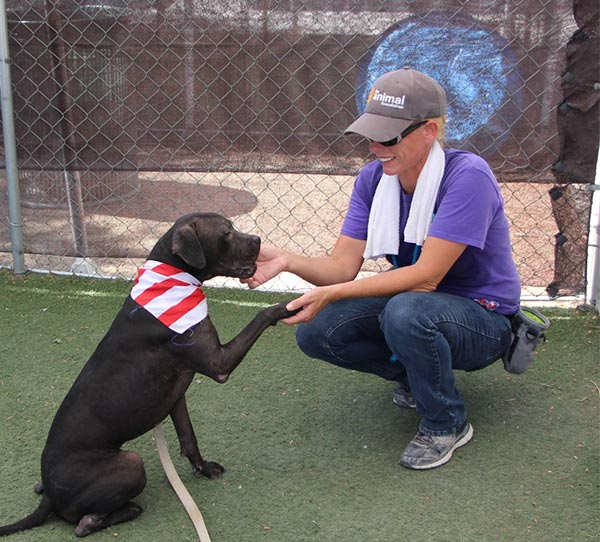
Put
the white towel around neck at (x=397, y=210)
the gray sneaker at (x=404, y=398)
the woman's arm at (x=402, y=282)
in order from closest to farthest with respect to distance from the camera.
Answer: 1. the woman's arm at (x=402, y=282)
2. the white towel around neck at (x=397, y=210)
3. the gray sneaker at (x=404, y=398)

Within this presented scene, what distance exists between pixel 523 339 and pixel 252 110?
235 centimetres

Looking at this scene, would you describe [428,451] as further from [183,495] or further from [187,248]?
[187,248]

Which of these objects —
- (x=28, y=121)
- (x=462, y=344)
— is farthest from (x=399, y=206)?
(x=28, y=121)

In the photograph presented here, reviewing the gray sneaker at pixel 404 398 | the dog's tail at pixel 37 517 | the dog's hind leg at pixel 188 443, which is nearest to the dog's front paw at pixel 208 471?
the dog's hind leg at pixel 188 443

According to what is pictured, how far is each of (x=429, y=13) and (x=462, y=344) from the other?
87.6 inches

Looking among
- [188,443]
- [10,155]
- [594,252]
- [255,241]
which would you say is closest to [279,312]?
[255,241]

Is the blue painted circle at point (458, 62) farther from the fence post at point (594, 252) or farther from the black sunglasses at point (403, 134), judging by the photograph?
the black sunglasses at point (403, 134)

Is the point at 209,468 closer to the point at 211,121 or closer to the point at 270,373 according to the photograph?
the point at 270,373

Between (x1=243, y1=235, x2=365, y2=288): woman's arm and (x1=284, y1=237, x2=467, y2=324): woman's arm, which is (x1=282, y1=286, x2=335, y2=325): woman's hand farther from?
(x1=243, y1=235, x2=365, y2=288): woman's arm

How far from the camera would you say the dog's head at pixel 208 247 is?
279 centimetres

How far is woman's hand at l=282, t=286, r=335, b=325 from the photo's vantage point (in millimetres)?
2977

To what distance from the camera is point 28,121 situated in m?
5.14

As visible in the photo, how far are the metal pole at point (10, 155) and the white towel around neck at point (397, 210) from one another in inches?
111

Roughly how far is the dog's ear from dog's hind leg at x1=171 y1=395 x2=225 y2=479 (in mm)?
602
